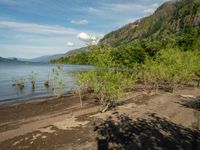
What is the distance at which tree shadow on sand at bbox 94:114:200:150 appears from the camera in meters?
13.7

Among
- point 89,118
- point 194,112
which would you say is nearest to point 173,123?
point 194,112

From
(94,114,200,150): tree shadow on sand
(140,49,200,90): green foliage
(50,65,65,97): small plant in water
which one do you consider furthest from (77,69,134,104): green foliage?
(140,49,200,90): green foliage

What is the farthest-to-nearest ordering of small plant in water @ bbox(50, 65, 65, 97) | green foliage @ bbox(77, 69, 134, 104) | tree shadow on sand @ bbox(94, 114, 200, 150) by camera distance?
small plant in water @ bbox(50, 65, 65, 97) → green foliage @ bbox(77, 69, 134, 104) → tree shadow on sand @ bbox(94, 114, 200, 150)

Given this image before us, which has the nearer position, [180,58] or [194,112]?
[194,112]

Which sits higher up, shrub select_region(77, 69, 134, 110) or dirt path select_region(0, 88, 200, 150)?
shrub select_region(77, 69, 134, 110)

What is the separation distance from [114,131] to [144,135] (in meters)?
1.78

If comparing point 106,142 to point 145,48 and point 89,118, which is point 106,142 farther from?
point 145,48

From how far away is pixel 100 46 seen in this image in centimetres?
2189

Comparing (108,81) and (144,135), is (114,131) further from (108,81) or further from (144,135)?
(108,81)

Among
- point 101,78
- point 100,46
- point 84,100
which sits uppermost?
point 100,46

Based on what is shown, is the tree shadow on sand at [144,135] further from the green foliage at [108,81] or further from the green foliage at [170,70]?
the green foliage at [170,70]

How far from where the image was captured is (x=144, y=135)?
15430mm

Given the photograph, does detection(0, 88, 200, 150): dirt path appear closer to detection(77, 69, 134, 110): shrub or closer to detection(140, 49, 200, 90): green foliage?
detection(77, 69, 134, 110): shrub

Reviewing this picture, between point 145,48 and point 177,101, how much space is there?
92.0 metres
